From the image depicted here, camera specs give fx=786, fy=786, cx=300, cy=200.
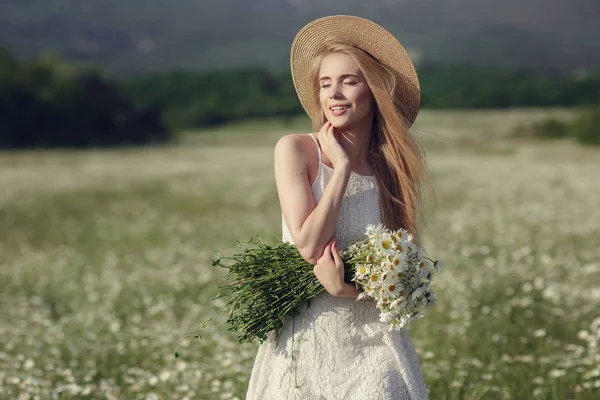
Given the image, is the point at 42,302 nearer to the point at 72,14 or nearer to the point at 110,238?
the point at 110,238

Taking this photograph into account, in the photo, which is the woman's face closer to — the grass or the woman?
the woman

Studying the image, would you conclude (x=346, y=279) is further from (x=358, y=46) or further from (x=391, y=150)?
(x=358, y=46)

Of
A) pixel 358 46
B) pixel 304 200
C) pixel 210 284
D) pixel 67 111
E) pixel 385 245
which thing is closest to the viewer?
pixel 385 245

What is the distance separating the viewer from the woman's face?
3.59 meters

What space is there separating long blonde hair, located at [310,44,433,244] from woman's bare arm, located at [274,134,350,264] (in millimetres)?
367

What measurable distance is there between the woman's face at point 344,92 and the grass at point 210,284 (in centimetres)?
118

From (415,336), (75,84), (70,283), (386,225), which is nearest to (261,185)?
(70,283)

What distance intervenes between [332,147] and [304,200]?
286mm

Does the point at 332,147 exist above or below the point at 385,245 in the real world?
above

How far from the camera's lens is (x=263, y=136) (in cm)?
4550

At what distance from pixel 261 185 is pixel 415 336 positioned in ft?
47.9

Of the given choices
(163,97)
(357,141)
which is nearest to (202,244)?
(357,141)

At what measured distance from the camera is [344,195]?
142 inches

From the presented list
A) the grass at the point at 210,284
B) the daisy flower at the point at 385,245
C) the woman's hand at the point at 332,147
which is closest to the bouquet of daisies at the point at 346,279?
the daisy flower at the point at 385,245
